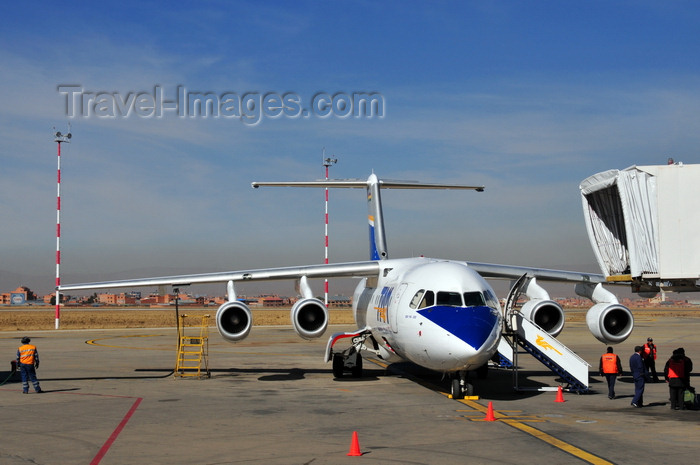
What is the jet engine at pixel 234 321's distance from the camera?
20.1m

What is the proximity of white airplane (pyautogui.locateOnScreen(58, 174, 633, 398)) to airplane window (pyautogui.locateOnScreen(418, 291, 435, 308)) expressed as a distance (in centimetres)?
2

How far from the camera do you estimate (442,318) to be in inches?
618

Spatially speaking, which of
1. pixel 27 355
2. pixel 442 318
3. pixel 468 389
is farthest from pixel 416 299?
pixel 27 355

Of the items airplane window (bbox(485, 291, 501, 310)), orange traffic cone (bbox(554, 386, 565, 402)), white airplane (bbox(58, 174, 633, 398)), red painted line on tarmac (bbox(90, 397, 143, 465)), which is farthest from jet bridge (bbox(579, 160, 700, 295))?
red painted line on tarmac (bbox(90, 397, 143, 465))

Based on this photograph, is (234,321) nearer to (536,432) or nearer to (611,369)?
(611,369)

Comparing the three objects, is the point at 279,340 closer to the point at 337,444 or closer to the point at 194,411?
the point at 194,411

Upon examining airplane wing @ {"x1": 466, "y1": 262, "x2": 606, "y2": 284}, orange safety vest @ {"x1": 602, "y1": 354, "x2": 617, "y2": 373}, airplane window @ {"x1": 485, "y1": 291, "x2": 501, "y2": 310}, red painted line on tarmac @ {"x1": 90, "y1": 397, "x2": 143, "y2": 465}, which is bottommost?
red painted line on tarmac @ {"x1": 90, "y1": 397, "x2": 143, "y2": 465}

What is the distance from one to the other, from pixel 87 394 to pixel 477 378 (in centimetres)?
1039

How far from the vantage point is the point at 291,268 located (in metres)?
21.5

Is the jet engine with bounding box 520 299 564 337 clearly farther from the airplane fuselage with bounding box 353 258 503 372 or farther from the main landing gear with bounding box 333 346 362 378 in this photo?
the main landing gear with bounding box 333 346 362 378

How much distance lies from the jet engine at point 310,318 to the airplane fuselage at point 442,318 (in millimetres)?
1896

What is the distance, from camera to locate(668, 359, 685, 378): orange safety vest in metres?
14.7

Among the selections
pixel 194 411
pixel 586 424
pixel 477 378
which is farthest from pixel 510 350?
pixel 194 411

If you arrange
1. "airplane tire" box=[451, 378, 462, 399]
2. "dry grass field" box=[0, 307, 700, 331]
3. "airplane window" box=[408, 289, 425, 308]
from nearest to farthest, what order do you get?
"airplane tire" box=[451, 378, 462, 399] < "airplane window" box=[408, 289, 425, 308] < "dry grass field" box=[0, 307, 700, 331]
